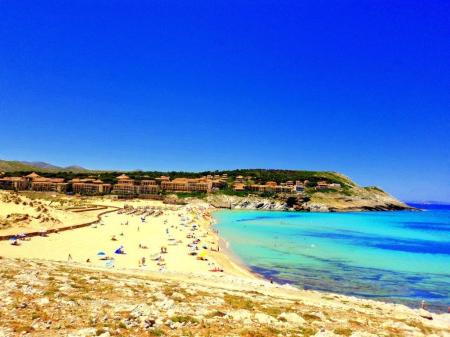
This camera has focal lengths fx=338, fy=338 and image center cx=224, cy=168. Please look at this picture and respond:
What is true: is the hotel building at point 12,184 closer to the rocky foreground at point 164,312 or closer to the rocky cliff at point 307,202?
the rocky cliff at point 307,202

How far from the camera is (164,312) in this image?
1351 centimetres

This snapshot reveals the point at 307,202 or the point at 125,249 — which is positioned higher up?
the point at 307,202

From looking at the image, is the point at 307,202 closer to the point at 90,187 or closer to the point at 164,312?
the point at 90,187

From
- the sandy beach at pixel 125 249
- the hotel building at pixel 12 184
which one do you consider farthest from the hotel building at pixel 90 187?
the sandy beach at pixel 125 249

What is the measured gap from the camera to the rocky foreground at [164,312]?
38.1ft

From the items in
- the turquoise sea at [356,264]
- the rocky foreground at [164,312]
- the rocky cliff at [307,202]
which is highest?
the rocky cliff at [307,202]

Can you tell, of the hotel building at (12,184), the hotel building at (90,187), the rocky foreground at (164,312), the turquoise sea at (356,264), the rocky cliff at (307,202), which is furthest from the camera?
the rocky cliff at (307,202)

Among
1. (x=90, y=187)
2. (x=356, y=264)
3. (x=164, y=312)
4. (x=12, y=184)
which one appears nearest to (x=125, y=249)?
(x=356, y=264)

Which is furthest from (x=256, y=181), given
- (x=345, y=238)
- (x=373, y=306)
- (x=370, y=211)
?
(x=373, y=306)

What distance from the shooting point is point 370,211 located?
536 feet

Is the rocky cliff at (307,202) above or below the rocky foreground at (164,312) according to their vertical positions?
above

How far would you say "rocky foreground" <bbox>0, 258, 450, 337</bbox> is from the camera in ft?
38.1

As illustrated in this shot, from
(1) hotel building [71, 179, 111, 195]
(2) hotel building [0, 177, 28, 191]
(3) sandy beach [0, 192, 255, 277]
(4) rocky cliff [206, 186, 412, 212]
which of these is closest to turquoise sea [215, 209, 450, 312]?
(3) sandy beach [0, 192, 255, 277]

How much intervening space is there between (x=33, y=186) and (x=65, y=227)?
107711 millimetres
